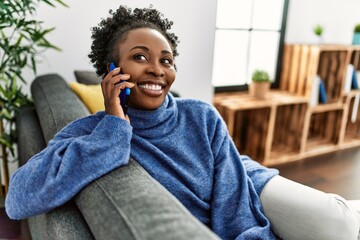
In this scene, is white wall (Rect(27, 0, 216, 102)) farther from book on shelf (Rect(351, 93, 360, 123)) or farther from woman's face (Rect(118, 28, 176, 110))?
book on shelf (Rect(351, 93, 360, 123))

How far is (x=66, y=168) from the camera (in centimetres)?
74

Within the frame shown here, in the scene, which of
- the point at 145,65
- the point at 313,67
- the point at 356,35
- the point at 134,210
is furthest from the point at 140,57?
the point at 356,35

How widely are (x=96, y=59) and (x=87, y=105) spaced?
0.35 meters

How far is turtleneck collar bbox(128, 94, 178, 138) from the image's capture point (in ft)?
3.34

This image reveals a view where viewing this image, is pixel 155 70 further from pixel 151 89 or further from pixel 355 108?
pixel 355 108

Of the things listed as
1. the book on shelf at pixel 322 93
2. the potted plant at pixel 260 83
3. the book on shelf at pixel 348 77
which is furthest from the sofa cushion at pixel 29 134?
the book on shelf at pixel 348 77

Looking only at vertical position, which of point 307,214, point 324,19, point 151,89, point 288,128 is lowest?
point 288,128

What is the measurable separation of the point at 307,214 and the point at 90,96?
0.95 metres

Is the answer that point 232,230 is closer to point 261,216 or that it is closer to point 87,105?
point 261,216

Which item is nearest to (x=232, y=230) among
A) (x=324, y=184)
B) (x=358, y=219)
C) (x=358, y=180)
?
(x=358, y=219)

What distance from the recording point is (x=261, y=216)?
1064 mm

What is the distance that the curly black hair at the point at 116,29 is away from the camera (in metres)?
1.05

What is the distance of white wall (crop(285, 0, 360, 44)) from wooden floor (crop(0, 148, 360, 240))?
3.59 ft

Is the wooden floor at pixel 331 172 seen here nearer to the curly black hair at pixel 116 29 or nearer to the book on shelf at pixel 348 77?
the book on shelf at pixel 348 77
